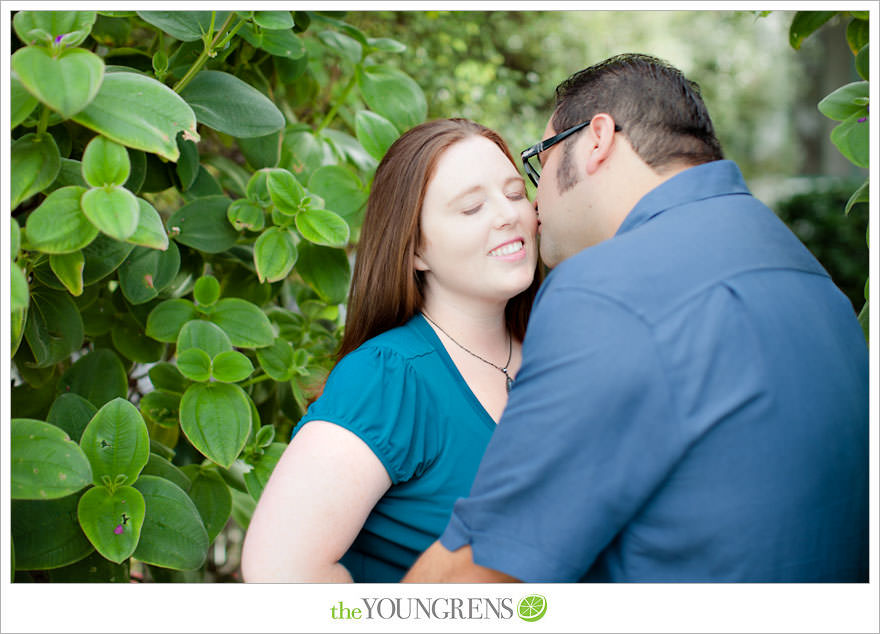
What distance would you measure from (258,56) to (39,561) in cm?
124

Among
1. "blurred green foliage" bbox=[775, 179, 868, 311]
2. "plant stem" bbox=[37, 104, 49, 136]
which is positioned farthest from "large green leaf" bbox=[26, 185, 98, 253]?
"blurred green foliage" bbox=[775, 179, 868, 311]

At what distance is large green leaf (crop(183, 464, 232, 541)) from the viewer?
1.65m

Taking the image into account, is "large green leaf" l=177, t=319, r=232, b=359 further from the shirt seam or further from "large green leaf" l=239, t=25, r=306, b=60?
the shirt seam

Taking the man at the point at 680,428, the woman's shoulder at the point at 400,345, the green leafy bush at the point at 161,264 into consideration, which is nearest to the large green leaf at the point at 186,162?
the green leafy bush at the point at 161,264

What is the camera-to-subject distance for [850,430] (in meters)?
1.15

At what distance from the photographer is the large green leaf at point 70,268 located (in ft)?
4.17

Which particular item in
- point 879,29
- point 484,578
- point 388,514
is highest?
point 879,29

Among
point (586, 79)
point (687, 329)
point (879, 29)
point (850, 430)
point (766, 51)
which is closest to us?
point (687, 329)

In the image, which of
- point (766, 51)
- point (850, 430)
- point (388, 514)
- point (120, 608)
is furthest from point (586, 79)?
point (766, 51)

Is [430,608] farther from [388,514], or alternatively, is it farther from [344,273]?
[344,273]

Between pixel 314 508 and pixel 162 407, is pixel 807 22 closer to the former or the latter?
pixel 314 508

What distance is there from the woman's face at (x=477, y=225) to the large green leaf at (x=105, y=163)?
0.63 m

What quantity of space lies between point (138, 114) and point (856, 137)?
4.16 feet

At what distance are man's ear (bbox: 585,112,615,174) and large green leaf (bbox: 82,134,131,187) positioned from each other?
823mm
